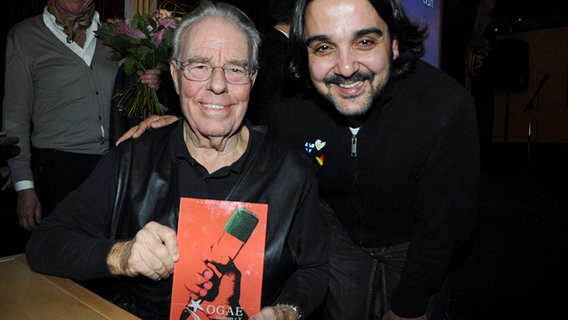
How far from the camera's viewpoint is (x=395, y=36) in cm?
182

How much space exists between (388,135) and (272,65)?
1117 mm

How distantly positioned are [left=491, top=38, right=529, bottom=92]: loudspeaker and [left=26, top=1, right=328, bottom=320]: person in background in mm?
10190

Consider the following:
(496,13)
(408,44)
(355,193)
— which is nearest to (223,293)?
(355,193)

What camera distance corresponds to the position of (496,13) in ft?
30.8

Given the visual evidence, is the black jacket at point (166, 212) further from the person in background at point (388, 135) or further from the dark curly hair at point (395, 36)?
the dark curly hair at point (395, 36)

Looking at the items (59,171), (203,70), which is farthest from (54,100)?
(203,70)

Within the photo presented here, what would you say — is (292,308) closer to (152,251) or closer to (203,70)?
(152,251)

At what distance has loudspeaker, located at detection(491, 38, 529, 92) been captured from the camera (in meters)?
10.2

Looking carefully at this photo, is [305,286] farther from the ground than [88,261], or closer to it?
closer to it

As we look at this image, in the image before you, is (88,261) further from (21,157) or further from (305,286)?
(21,157)

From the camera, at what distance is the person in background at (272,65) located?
2439mm

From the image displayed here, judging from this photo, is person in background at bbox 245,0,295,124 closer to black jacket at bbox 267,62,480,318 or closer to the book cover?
black jacket at bbox 267,62,480,318

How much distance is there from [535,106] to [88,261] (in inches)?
490

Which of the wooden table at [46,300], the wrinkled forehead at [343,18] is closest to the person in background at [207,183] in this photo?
the wooden table at [46,300]
